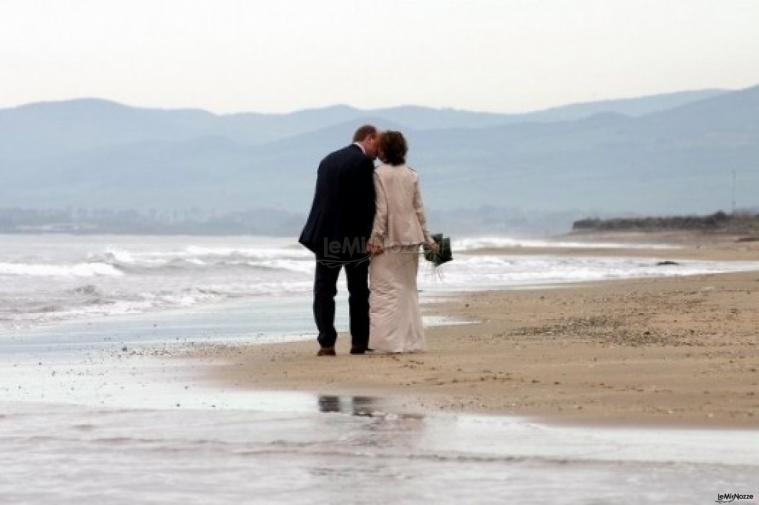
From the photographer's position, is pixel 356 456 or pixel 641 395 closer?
pixel 356 456

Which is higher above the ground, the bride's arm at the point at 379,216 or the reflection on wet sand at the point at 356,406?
the bride's arm at the point at 379,216

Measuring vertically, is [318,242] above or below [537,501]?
above

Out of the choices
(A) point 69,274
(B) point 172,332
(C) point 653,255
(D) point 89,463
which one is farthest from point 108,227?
(D) point 89,463

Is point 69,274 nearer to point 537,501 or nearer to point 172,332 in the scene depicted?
point 172,332

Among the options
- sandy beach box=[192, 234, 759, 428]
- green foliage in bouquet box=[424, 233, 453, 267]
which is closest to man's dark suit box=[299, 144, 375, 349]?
sandy beach box=[192, 234, 759, 428]

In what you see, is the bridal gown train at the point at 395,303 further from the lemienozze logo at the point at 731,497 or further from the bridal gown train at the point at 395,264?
the lemienozze logo at the point at 731,497

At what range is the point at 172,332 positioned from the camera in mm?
15430

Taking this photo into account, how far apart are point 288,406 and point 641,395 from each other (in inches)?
71.9

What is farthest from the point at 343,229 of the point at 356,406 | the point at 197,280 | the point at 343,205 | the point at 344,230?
the point at 197,280

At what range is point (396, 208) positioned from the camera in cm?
1180

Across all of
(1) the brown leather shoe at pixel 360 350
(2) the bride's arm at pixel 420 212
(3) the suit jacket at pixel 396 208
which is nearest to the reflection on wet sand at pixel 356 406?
(1) the brown leather shoe at pixel 360 350

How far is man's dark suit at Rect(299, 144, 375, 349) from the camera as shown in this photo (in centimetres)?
1165

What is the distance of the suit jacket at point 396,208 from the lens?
11.7m

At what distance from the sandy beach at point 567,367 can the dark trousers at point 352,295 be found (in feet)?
0.93
